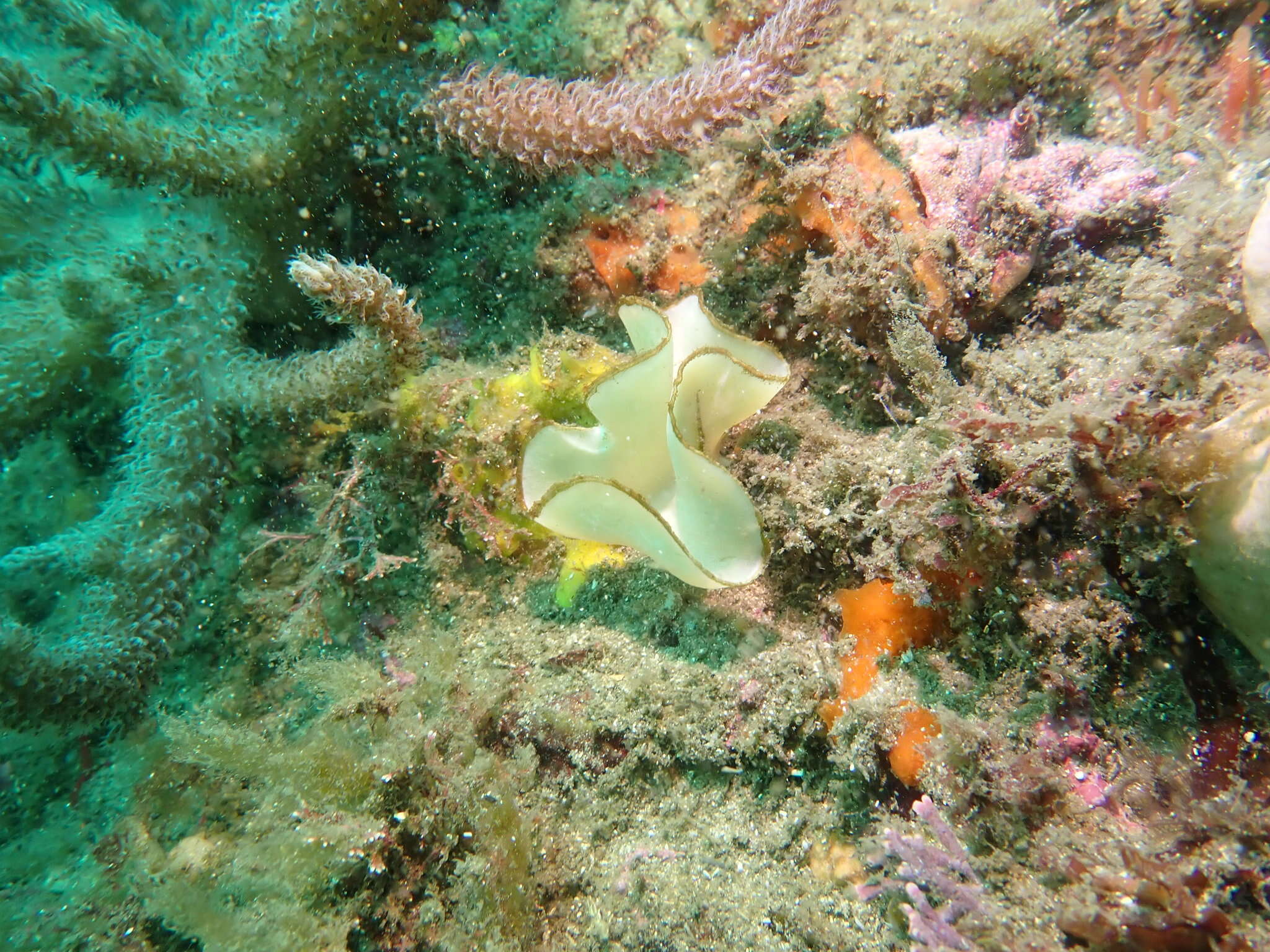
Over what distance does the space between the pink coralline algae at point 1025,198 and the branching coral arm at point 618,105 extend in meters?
0.81

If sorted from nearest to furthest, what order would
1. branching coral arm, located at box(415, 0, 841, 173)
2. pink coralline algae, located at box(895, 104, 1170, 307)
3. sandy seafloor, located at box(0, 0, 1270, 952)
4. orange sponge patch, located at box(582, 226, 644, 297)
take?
sandy seafloor, located at box(0, 0, 1270, 952) → pink coralline algae, located at box(895, 104, 1170, 307) → branching coral arm, located at box(415, 0, 841, 173) → orange sponge patch, located at box(582, 226, 644, 297)

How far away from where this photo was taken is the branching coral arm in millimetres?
2746

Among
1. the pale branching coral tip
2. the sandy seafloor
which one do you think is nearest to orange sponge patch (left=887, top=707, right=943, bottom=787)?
the sandy seafloor

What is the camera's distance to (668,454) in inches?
100

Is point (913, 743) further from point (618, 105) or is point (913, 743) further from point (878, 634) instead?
point (618, 105)

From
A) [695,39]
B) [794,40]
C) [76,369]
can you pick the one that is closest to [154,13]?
[76,369]

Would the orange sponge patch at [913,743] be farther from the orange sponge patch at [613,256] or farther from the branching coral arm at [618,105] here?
Result: the branching coral arm at [618,105]

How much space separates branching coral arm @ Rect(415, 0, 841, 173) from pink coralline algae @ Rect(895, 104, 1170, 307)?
81cm

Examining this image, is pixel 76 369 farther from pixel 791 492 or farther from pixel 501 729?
pixel 791 492

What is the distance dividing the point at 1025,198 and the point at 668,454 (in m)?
1.81

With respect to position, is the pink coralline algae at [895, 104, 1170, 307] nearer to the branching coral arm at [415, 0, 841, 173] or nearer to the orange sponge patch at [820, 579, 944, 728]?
the branching coral arm at [415, 0, 841, 173]

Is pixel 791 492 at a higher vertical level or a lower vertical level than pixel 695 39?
lower

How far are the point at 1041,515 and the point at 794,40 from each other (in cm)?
237

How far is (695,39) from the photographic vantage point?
11.8 feet
